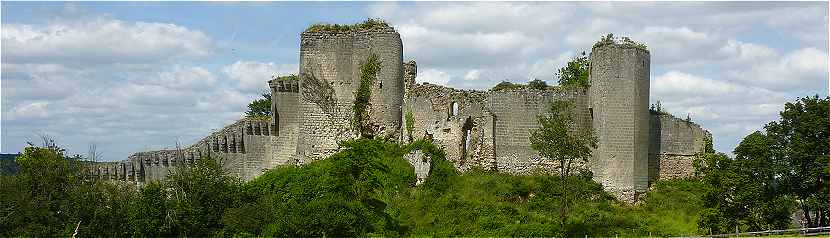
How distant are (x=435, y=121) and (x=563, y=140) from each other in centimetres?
767

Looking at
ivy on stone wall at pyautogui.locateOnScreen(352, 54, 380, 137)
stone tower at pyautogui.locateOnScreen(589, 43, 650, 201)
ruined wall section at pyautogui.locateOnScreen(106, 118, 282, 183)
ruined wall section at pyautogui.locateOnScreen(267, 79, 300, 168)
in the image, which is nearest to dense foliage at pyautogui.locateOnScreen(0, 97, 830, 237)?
stone tower at pyautogui.locateOnScreen(589, 43, 650, 201)

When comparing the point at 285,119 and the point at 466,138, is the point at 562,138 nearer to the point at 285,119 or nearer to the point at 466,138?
the point at 466,138

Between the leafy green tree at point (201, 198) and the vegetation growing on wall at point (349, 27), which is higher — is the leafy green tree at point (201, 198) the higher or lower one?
the lower one

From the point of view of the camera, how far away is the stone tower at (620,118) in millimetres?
48250

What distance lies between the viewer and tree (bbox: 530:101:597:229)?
155 feet

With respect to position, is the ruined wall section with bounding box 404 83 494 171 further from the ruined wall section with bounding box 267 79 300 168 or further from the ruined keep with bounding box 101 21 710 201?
the ruined wall section with bounding box 267 79 300 168

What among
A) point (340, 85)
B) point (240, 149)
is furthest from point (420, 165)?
point (240, 149)

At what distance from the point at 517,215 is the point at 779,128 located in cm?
1118

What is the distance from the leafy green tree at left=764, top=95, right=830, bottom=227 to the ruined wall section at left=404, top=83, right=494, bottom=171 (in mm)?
13560

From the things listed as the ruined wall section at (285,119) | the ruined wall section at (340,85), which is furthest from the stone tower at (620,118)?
the ruined wall section at (285,119)

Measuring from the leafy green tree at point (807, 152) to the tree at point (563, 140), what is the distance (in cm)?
825

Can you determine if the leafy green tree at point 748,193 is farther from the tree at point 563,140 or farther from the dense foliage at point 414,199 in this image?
the tree at point 563,140

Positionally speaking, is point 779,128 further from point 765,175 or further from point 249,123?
point 249,123

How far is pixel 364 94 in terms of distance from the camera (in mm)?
54719
